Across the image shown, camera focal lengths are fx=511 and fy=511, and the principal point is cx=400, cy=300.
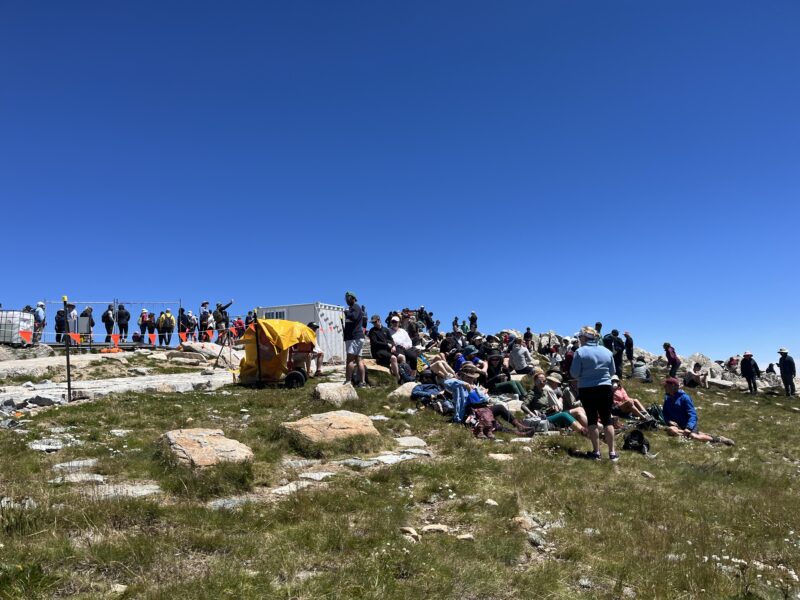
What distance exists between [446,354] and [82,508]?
1329 centimetres

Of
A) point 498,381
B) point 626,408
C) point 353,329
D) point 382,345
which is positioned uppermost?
point 353,329

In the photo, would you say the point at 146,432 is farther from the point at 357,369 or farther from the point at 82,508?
the point at 357,369

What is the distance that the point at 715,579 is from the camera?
14.1ft

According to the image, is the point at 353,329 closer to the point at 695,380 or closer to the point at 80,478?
the point at 80,478

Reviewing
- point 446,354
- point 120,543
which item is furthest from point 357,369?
point 120,543

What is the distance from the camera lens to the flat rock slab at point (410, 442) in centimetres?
891

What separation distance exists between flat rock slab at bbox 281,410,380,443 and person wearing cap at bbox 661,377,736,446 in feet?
23.2

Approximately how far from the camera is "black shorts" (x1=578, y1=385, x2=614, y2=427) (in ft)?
28.2

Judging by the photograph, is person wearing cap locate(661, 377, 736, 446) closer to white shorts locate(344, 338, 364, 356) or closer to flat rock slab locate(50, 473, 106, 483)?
white shorts locate(344, 338, 364, 356)

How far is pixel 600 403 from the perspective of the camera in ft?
28.4

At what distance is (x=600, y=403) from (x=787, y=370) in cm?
2186

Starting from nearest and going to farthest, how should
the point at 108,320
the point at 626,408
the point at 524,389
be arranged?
the point at 626,408 → the point at 524,389 → the point at 108,320

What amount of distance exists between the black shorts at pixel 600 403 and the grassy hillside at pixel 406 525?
78 cm

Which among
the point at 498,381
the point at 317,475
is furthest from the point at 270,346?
the point at 317,475
